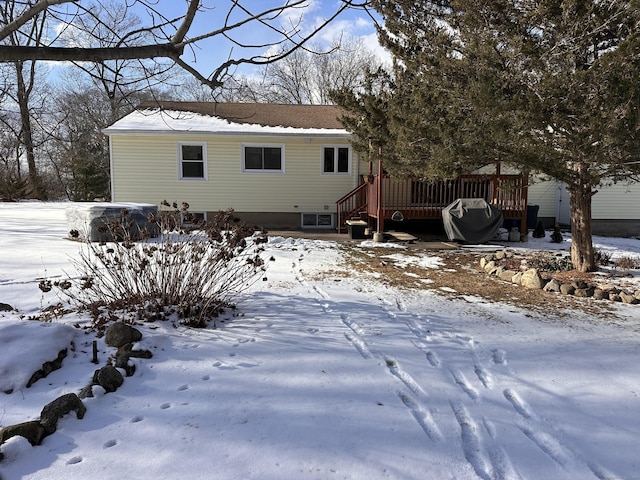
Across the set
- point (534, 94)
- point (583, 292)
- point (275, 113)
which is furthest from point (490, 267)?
point (275, 113)

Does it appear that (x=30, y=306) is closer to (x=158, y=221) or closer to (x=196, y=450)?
(x=158, y=221)

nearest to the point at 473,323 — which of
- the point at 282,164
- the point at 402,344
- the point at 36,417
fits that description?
the point at 402,344

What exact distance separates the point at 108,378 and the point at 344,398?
1.60 metres

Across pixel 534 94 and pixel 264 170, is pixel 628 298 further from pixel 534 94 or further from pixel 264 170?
pixel 264 170

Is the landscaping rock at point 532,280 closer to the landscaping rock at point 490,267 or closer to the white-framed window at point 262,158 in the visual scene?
the landscaping rock at point 490,267

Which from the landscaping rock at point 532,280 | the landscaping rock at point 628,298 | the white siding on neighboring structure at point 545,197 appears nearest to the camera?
the landscaping rock at point 628,298

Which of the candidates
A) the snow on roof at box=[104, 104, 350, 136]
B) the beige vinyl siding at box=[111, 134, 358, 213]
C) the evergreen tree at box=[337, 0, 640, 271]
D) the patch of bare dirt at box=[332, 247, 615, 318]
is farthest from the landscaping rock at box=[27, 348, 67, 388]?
the beige vinyl siding at box=[111, 134, 358, 213]

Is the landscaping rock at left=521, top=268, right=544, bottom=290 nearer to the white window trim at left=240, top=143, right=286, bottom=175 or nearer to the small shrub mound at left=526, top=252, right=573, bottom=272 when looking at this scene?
the small shrub mound at left=526, top=252, right=573, bottom=272

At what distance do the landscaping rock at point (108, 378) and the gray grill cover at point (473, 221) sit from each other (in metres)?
8.31

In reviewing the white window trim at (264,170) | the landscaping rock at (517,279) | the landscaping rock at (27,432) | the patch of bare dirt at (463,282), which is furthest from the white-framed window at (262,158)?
the landscaping rock at (27,432)

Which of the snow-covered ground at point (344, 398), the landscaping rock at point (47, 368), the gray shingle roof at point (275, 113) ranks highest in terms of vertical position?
the gray shingle roof at point (275, 113)

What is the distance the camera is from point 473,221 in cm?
958

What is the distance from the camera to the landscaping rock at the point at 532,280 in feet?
18.9

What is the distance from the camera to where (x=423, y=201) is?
1144 centimetres
